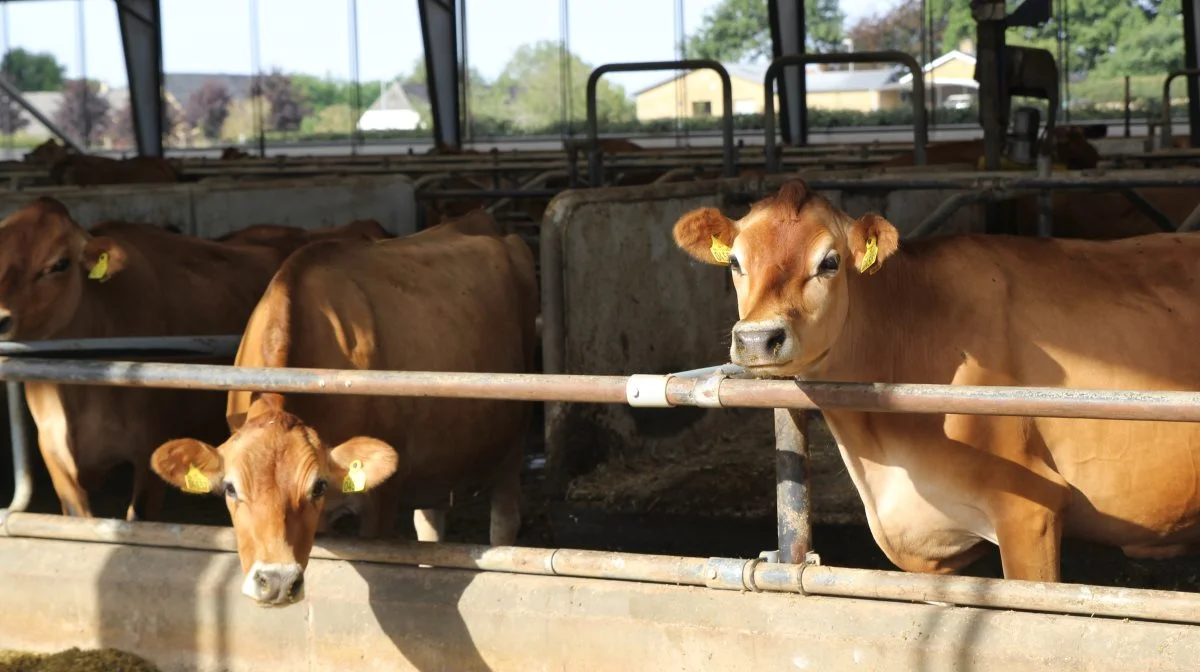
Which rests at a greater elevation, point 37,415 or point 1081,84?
point 1081,84

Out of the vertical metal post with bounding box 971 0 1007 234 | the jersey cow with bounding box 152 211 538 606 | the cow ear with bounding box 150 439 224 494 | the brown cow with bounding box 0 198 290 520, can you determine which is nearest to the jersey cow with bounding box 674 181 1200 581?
the jersey cow with bounding box 152 211 538 606

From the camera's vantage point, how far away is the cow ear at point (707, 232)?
369cm

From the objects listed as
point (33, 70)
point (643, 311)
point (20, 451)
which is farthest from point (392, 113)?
point (20, 451)

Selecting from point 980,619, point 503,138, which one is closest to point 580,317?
point 980,619

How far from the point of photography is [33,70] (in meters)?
25.5

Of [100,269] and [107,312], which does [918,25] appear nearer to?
[107,312]

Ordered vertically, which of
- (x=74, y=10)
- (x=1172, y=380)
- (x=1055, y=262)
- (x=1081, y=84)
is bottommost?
(x=1172, y=380)

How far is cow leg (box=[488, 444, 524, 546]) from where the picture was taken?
5.95 m

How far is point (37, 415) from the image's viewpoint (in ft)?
17.4

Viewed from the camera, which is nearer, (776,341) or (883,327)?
(776,341)

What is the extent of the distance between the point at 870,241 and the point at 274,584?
1.62 metres

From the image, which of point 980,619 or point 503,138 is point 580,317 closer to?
point 980,619

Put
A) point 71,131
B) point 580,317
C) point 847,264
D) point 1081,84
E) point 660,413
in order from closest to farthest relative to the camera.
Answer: point 847,264 → point 580,317 → point 660,413 → point 1081,84 → point 71,131

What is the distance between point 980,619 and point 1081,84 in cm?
1884
